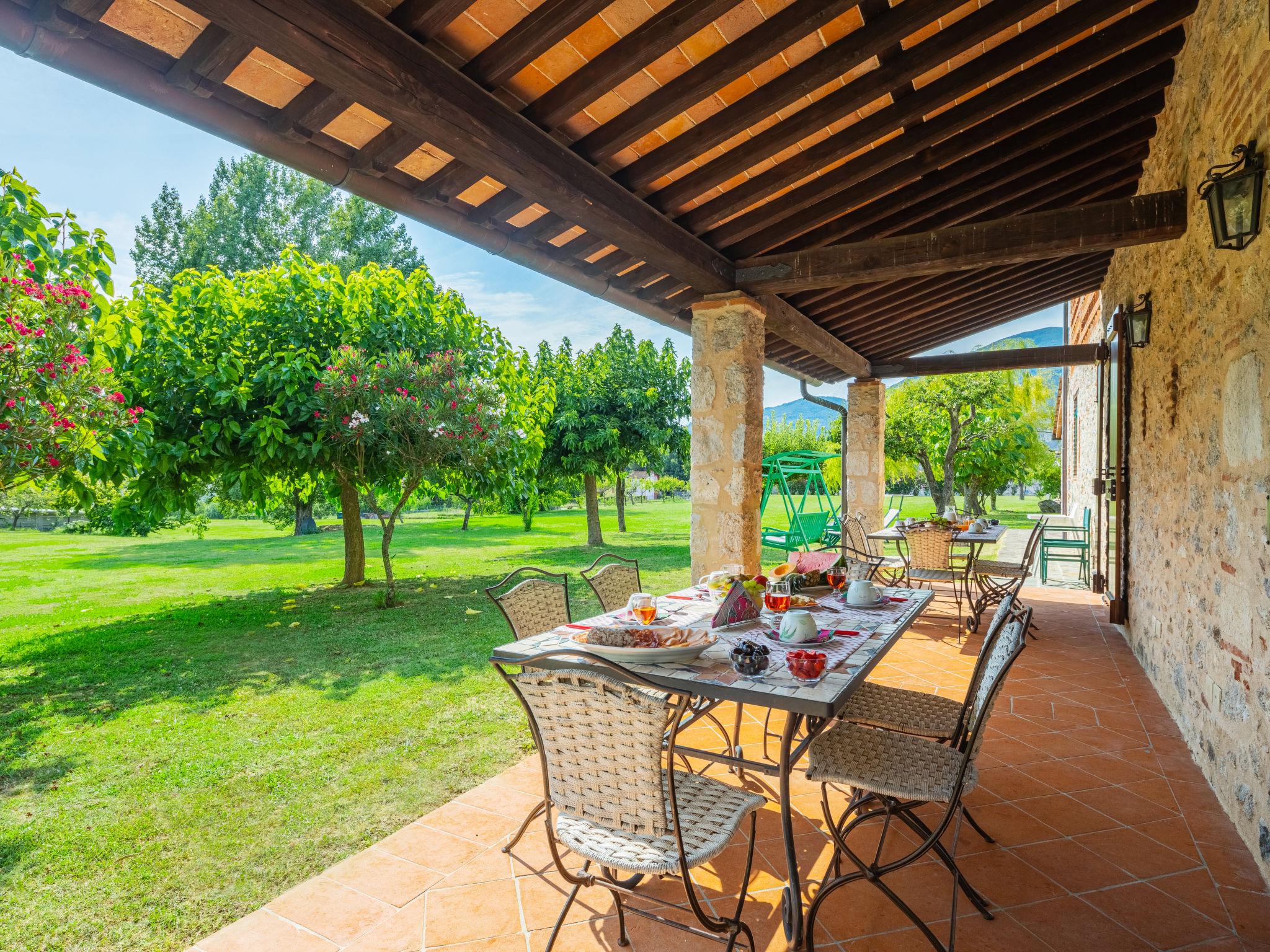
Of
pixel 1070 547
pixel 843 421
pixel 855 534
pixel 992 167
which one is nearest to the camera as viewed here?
pixel 992 167

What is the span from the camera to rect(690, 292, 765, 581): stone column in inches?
175

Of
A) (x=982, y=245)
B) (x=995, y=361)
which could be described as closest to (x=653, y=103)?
(x=982, y=245)

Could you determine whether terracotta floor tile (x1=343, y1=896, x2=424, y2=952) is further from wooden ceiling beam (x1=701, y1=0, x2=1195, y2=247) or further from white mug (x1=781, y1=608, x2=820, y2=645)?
wooden ceiling beam (x1=701, y1=0, x2=1195, y2=247)

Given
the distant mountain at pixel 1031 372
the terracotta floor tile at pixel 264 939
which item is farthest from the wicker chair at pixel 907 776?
the distant mountain at pixel 1031 372

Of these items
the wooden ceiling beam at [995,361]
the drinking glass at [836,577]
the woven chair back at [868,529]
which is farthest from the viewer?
the woven chair back at [868,529]

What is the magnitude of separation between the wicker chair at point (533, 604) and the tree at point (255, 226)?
54.2 feet

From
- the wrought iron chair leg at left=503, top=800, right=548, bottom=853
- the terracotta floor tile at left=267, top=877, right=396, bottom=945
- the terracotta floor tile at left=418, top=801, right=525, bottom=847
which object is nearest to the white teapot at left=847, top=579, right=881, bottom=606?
the wrought iron chair leg at left=503, top=800, right=548, bottom=853

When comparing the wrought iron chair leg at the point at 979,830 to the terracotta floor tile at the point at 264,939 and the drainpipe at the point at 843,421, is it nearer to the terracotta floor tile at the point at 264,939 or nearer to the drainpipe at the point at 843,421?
the terracotta floor tile at the point at 264,939

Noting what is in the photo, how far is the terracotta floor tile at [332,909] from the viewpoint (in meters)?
1.89

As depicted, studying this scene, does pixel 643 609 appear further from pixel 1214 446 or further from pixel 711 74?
pixel 1214 446

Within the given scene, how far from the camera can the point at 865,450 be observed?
9.05 m

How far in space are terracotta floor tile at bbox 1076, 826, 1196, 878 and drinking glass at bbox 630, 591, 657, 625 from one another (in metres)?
1.66

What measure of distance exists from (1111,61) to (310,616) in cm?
759

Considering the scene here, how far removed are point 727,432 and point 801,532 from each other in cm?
640
